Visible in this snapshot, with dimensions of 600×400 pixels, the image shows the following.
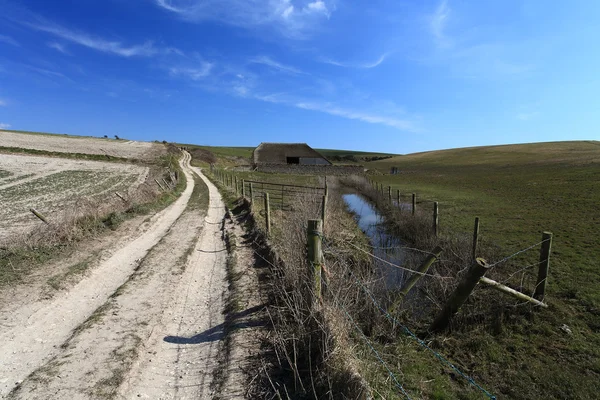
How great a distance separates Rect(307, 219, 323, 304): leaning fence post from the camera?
13.4 ft

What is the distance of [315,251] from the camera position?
415cm

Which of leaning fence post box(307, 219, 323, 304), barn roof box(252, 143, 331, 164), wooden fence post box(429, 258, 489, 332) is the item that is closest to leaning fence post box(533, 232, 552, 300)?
wooden fence post box(429, 258, 489, 332)

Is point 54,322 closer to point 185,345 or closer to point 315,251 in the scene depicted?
point 185,345

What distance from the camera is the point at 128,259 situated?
27.6 feet

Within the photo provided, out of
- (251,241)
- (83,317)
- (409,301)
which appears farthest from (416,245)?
(83,317)

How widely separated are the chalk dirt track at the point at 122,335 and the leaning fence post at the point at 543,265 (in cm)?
602

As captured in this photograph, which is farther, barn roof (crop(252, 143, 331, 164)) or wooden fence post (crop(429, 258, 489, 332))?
barn roof (crop(252, 143, 331, 164))

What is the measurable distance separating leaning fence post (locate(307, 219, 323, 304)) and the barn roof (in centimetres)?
5445

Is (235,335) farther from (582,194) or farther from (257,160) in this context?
(257,160)

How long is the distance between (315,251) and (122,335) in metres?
3.19

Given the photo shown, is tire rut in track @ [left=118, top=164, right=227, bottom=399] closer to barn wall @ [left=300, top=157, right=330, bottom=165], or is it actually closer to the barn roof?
the barn roof

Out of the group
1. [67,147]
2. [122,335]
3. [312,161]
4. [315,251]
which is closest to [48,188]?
[122,335]

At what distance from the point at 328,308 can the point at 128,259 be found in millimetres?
6722

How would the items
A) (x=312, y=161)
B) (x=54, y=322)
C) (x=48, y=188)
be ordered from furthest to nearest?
(x=312, y=161)
(x=48, y=188)
(x=54, y=322)
